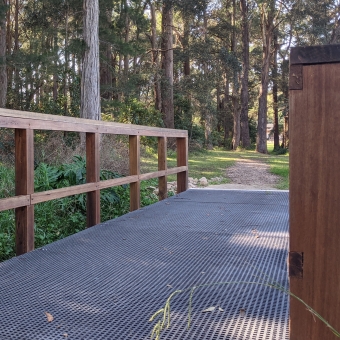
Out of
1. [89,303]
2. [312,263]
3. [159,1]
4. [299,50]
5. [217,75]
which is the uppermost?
[159,1]

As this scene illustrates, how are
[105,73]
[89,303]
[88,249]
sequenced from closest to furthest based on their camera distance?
[89,303] < [88,249] < [105,73]

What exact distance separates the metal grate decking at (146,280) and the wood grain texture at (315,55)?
98cm

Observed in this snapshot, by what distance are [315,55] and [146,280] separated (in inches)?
60.4

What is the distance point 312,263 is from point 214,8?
28508mm

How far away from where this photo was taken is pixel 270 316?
178cm

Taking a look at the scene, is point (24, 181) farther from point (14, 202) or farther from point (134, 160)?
point (134, 160)

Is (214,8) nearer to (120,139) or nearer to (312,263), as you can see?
(120,139)

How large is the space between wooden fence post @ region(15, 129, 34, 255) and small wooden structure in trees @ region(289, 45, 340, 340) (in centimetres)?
211

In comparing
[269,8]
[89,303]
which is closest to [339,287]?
[89,303]

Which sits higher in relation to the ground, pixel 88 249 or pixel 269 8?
pixel 269 8

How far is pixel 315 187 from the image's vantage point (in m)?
1.16

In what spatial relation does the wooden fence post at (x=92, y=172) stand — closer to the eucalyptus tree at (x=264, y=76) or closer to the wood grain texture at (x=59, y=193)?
the wood grain texture at (x=59, y=193)

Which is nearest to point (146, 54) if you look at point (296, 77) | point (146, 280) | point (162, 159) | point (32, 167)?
point (162, 159)

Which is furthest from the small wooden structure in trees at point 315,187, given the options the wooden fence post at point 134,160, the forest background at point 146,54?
the forest background at point 146,54
